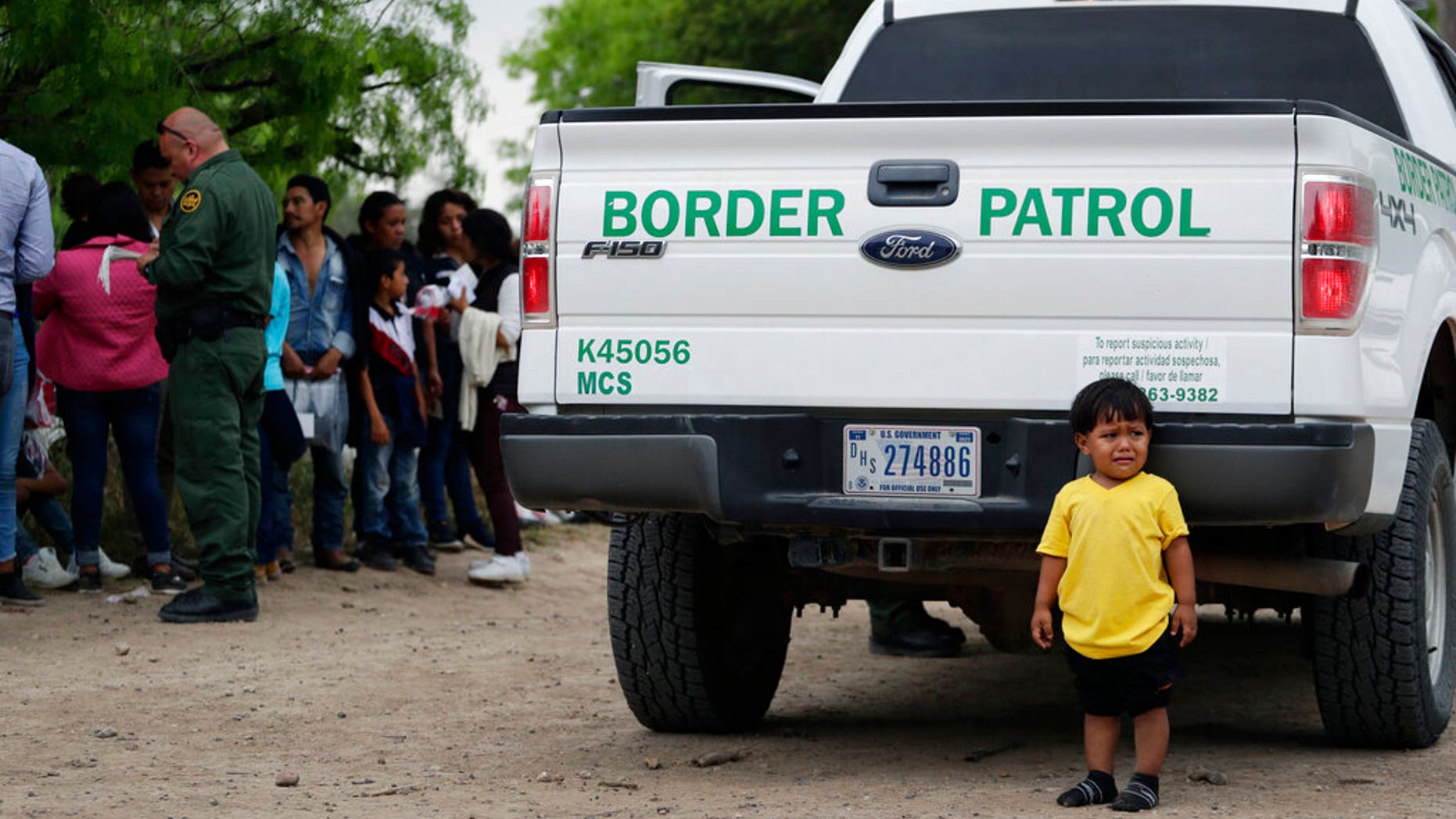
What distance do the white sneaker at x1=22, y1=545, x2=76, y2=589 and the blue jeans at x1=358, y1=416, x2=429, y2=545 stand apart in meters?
1.62

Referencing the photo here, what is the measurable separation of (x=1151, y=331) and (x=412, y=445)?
19.9ft

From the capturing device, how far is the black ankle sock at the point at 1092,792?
4.89 meters

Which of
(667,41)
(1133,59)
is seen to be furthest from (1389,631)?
(667,41)

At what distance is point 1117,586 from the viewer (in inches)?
190

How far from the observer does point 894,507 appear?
4.96 meters

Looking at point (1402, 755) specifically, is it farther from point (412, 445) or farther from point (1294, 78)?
point (412, 445)

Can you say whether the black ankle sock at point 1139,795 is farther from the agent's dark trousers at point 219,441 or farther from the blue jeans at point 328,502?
the blue jeans at point 328,502

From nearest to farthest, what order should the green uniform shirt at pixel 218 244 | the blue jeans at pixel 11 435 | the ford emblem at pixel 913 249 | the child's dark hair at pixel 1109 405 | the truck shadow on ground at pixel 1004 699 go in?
the child's dark hair at pixel 1109 405 < the ford emblem at pixel 913 249 < the truck shadow on ground at pixel 1004 699 < the green uniform shirt at pixel 218 244 < the blue jeans at pixel 11 435

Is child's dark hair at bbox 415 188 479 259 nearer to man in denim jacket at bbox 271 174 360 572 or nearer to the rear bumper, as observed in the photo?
man in denim jacket at bbox 271 174 360 572

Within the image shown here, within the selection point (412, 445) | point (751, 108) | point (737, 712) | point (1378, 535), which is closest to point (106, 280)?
point (412, 445)

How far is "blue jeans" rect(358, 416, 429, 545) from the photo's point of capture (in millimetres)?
10109

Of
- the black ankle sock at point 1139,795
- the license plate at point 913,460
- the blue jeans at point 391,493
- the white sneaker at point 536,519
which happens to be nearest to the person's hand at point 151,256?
the blue jeans at point 391,493

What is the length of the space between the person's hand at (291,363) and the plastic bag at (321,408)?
0.47ft

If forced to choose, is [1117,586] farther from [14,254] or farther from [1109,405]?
[14,254]
